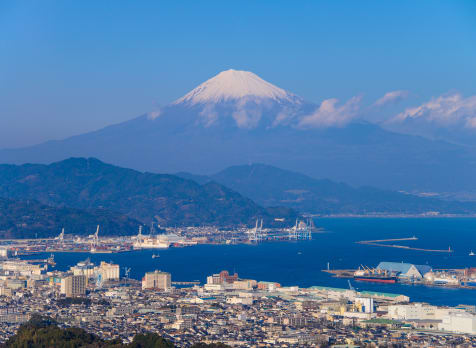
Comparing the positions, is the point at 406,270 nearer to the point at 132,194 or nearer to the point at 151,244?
the point at 151,244

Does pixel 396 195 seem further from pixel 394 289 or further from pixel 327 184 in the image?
pixel 394 289

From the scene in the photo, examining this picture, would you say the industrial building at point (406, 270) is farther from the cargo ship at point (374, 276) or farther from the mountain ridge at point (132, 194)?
the mountain ridge at point (132, 194)

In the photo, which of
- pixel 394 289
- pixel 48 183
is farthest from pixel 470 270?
pixel 48 183

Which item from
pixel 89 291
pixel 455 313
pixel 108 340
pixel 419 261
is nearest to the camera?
pixel 108 340

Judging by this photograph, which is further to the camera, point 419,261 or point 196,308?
point 419,261

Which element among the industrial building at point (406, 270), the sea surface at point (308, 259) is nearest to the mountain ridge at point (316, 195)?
the sea surface at point (308, 259)
